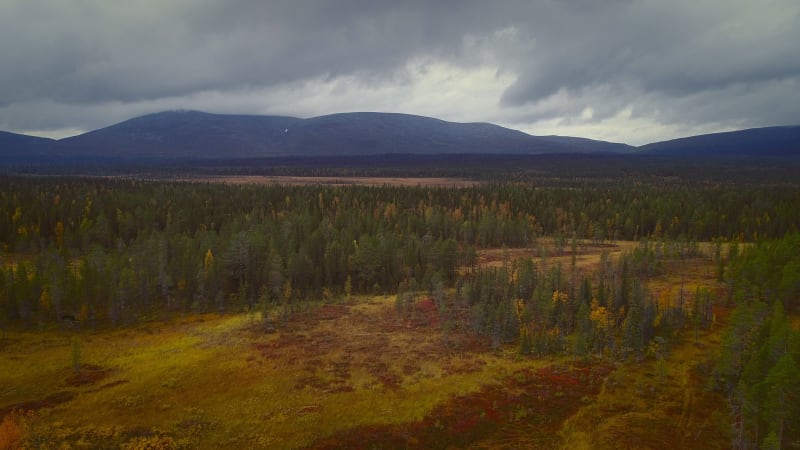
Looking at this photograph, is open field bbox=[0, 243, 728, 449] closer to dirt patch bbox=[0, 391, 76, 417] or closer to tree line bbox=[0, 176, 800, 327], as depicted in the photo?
dirt patch bbox=[0, 391, 76, 417]

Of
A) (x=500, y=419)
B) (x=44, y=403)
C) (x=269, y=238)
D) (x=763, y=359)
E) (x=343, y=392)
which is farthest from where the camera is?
(x=269, y=238)

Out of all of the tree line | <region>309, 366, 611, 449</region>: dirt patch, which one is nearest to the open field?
<region>309, 366, 611, 449</region>: dirt patch

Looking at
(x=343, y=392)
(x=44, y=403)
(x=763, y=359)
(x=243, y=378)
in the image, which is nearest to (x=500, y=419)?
(x=343, y=392)

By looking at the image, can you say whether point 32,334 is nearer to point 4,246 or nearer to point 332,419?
point 332,419

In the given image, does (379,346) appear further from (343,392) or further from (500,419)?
(500,419)

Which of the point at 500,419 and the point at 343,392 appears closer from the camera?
the point at 500,419

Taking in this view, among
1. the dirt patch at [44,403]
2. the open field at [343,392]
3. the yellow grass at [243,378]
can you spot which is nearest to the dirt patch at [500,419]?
the open field at [343,392]

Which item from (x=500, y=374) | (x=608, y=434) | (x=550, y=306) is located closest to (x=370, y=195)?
(x=550, y=306)
